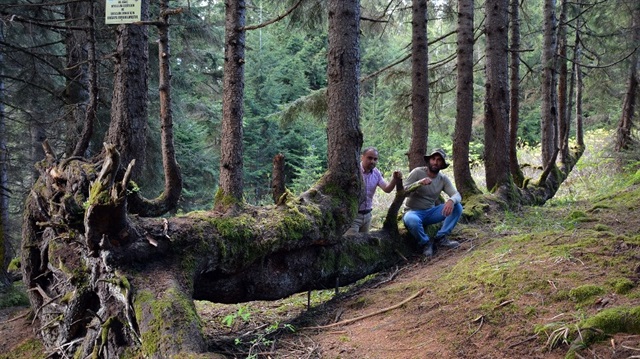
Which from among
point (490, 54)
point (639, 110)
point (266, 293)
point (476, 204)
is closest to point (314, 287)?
point (266, 293)

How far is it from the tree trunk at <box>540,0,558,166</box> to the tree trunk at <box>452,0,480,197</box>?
10.7ft

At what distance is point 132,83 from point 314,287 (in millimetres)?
3355

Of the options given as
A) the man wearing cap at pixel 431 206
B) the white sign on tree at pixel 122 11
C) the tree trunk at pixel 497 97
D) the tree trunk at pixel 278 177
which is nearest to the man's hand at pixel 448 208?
the man wearing cap at pixel 431 206

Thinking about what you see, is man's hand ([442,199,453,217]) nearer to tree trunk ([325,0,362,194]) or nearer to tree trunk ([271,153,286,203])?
tree trunk ([325,0,362,194])

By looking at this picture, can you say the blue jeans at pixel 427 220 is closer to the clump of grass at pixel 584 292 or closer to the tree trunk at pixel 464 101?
the tree trunk at pixel 464 101

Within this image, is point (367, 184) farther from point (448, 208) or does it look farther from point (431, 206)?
point (448, 208)

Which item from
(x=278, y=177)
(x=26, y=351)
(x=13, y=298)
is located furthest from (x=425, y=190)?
(x=13, y=298)

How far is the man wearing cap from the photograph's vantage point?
7090 mm

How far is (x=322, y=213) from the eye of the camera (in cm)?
595

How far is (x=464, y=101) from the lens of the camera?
994 centimetres

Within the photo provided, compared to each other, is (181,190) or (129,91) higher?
(129,91)

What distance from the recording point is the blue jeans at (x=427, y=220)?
7.12m

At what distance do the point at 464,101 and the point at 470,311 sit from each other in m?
6.54

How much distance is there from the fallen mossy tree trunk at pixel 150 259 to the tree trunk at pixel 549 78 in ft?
27.0
